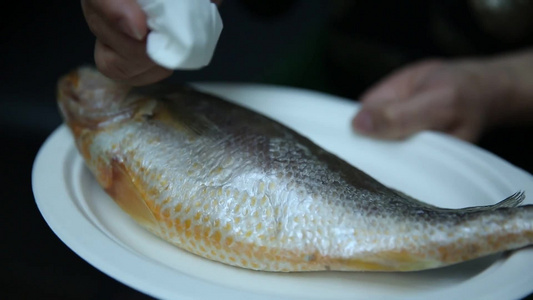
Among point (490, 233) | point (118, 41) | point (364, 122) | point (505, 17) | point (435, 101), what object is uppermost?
point (505, 17)

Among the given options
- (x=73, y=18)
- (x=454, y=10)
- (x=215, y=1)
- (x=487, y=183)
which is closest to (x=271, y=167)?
(x=215, y=1)

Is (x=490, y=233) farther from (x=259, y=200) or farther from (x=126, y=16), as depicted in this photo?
(x=126, y=16)

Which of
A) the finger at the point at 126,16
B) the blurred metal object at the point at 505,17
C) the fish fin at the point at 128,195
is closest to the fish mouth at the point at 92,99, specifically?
the fish fin at the point at 128,195

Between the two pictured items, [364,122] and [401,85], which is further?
[401,85]

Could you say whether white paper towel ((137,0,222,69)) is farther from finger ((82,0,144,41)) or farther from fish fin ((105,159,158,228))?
fish fin ((105,159,158,228))

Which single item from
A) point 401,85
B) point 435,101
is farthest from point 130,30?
point 401,85

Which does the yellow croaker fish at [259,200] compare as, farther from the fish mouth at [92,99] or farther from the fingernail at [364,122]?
the fingernail at [364,122]

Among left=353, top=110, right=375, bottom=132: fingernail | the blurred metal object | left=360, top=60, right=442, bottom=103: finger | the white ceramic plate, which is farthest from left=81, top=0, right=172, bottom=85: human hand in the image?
the blurred metal object
